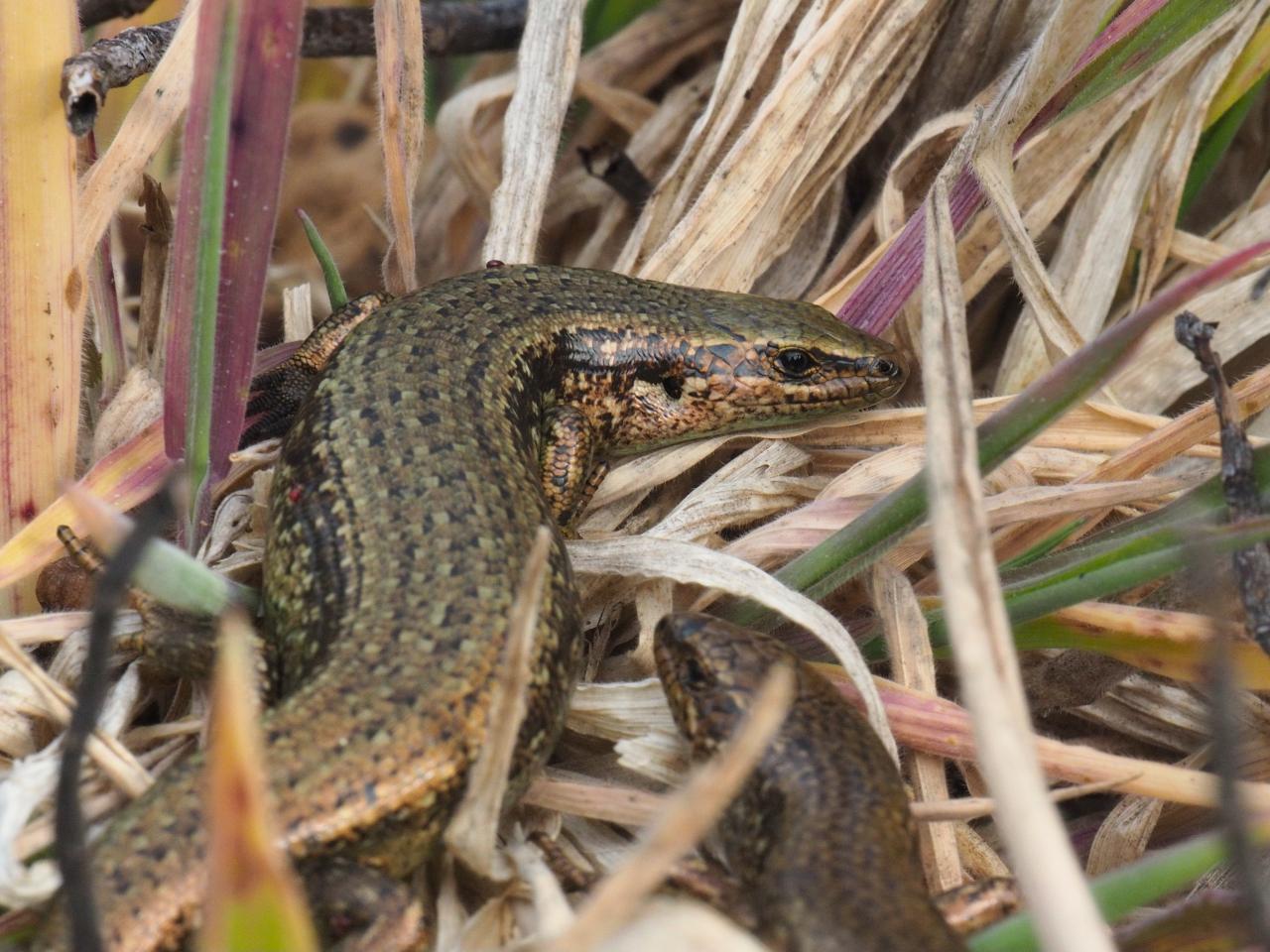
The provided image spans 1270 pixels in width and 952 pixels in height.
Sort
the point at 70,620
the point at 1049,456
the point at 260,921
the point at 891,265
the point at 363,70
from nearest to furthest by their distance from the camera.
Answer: the point at 260,921 → the point at 70,620 → the point at 1049,456 → the point at 891,265 → the point at 363,70

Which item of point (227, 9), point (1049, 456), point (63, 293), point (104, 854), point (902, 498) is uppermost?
point (227, 9)

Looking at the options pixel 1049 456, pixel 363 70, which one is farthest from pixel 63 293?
pixel 363 70

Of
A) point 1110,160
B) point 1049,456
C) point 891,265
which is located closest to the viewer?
point 1049,456

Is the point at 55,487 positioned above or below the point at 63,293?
below

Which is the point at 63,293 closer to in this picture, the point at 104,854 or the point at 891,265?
the point at 104,854

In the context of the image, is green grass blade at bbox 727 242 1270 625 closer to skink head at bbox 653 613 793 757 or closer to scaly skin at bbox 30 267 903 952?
skink head at bbox 653 613 793 757

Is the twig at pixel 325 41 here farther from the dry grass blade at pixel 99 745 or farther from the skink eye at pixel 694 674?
the skink eye at pixel 694 674
